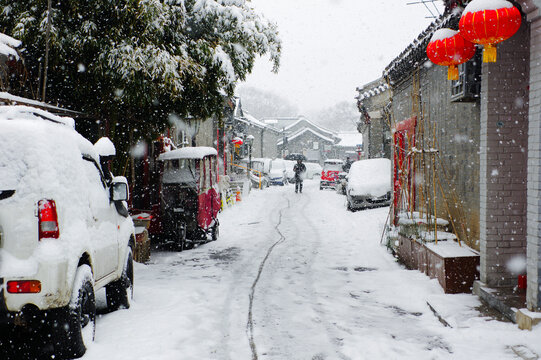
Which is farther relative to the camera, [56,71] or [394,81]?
[394,81]

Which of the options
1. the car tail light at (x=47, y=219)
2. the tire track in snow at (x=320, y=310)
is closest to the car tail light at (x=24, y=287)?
the car tail light at (x=47, y=219)

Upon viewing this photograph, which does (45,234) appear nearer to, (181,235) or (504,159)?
(504,159)

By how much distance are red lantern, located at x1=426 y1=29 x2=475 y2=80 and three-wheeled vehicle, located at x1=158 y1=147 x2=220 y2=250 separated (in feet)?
20.4

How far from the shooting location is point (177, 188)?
11.1 meters

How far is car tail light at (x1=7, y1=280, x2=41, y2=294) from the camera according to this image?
12.2 ft

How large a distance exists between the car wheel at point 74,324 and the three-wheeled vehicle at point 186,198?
20.2 feet

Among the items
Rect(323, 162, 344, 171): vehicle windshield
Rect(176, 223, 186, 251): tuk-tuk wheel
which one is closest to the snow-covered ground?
Rect(176, 223, 186, 251): tuk-tuk wheel

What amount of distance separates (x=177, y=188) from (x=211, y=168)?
165 centimetres

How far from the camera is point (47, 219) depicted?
3822 millimetres

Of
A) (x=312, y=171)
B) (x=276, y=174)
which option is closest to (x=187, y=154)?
(x=276, y=174)

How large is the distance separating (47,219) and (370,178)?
15031mm

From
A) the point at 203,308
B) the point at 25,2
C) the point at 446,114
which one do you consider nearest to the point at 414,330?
the point at 203,308

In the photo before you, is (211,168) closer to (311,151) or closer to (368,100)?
(368,100)

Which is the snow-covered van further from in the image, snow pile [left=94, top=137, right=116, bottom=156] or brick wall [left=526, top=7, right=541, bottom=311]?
brick wall [left=526, top=7, right=541, bottom=311]
